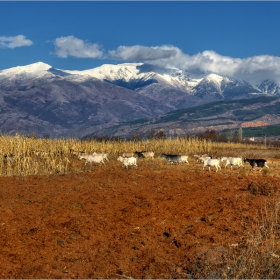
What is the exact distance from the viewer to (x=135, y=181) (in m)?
19.9

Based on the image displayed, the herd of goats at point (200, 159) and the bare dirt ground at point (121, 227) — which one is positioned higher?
the herd of goats at point (200, 159)

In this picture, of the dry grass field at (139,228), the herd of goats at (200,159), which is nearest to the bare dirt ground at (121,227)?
the dry grass field at (139,228)

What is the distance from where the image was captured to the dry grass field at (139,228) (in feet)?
32.1

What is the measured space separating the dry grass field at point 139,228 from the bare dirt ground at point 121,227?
0.08 ft

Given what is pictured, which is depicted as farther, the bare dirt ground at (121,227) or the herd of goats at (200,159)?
the herd of goats at (200,159)

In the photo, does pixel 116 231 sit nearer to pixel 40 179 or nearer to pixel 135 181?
pixel 135 181

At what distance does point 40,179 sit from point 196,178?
7762 millimetres

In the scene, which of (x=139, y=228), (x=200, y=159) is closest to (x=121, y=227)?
(x=139, y=228)

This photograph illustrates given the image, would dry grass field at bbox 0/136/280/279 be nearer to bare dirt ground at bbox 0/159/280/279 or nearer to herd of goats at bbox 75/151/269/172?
bare dirt ground at bbox 0/159/280/279

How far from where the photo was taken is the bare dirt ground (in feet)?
32.8

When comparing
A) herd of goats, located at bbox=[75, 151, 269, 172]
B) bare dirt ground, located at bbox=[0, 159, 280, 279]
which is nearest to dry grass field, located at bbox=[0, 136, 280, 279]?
bare dirt ground, located at bbox=[0, 159, 280, 279]

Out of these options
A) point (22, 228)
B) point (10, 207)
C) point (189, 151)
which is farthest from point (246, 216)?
point (189, 151)

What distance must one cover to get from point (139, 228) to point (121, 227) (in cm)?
54

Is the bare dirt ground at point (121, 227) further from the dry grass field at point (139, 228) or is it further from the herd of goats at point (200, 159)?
the herd of goats at point (200, 159)
